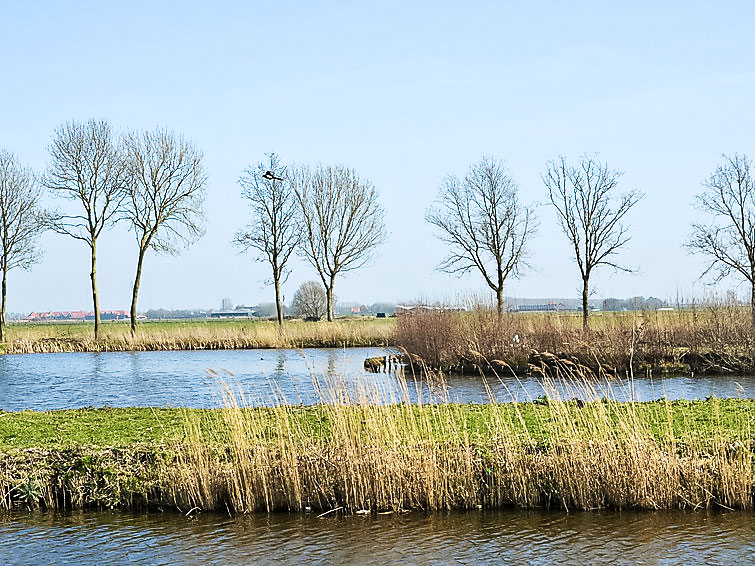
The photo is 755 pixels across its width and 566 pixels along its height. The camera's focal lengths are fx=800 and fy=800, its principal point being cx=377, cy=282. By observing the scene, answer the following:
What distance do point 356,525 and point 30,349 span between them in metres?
29.4

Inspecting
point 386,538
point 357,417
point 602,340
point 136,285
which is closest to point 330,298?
point 136,285

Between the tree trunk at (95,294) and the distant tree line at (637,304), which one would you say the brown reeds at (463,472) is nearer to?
the distant tree line at (637,304)

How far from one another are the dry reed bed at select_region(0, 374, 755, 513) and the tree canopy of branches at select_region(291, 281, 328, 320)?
5028 centimetres

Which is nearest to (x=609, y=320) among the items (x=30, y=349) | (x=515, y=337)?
(x=515, y=337)

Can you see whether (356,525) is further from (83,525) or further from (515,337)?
(515,337)

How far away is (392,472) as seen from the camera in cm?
830

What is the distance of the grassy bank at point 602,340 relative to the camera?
73.0 feet

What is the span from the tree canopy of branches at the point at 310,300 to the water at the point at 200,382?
30.2 m

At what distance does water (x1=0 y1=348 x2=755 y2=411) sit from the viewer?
52.2ft

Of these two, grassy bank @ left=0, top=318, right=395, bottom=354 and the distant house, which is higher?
the distant house

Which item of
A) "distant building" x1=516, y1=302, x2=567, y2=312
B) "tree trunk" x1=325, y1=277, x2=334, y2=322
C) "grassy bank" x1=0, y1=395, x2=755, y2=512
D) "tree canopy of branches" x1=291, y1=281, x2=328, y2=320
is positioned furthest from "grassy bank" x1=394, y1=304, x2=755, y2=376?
"tree canopy of branches" x1=291, y1=281, x2=328, y2=320

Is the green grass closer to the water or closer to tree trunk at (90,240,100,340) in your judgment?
the water

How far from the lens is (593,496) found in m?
8.27

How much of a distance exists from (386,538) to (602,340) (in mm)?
16894
